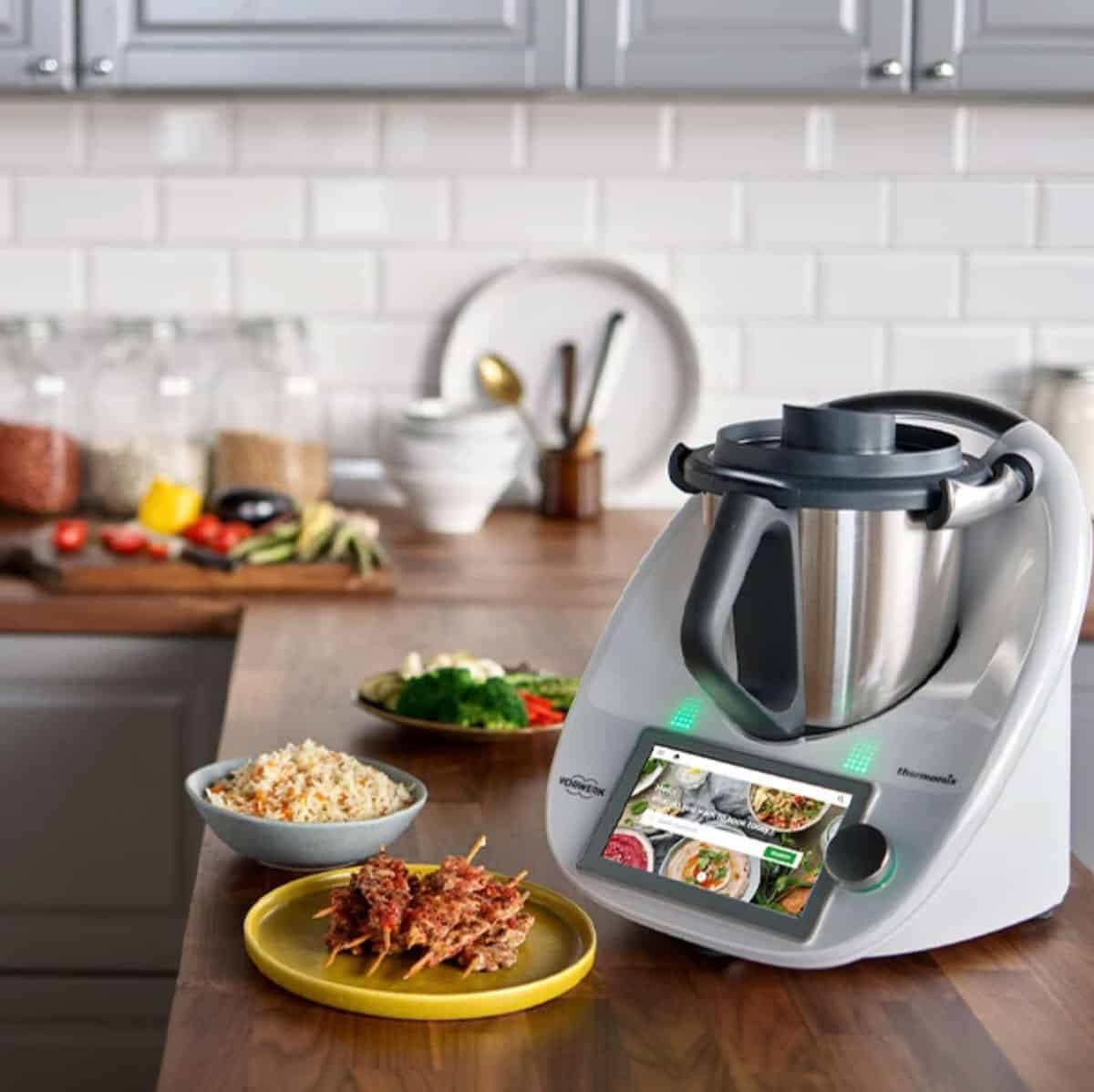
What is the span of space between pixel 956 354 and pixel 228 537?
4.31 feet

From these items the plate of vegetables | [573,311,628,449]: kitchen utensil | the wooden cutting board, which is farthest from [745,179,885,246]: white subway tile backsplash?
the plate of vegetables

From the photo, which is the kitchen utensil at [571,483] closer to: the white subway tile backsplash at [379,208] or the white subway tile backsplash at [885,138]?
the white subway tile backsplash at [379,208]

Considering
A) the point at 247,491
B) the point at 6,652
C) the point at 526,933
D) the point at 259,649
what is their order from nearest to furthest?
the point at 526,933 → the point at 259,649 → the point at 6,652 → the point at 247,491

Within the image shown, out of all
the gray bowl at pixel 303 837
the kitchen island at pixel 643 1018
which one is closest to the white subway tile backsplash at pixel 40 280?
the kitchen island at pixel 643 1018

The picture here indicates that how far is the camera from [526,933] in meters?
1.19

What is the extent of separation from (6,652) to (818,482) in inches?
62.2

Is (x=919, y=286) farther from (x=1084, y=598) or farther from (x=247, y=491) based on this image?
(x=1084, y=598)

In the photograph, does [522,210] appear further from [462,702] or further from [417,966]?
[417,966]

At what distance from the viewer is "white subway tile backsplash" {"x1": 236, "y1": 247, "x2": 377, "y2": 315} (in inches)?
122

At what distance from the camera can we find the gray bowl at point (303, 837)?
4.20ft

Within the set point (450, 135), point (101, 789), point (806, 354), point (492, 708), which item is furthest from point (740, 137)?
point (492, 708)

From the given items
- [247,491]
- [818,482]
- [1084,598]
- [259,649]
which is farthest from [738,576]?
[247,491]

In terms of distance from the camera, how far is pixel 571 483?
3.03 metres

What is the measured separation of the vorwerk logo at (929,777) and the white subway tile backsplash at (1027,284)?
6.94ft
